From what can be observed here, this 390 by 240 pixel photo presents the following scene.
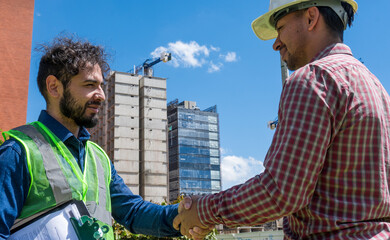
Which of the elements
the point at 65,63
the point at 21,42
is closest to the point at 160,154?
the point at 21,42

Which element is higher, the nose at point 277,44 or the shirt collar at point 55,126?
the nose at point 277,44

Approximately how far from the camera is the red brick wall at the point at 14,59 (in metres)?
17.3

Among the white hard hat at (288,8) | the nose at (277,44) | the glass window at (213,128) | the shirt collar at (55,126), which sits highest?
the glass window at (213,128)

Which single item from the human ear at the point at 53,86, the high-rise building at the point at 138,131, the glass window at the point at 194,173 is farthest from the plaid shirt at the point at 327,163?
the glass window at the point at 194,173

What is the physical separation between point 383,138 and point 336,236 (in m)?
0.46

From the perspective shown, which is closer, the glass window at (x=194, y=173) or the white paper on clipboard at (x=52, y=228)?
the white paper on clipboard at (x=52, y=228)

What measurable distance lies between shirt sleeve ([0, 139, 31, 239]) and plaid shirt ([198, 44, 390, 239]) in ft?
3.63

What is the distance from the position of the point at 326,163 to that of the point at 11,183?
1.48 meters

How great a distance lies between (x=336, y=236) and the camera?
166 cm

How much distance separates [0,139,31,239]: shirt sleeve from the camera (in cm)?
203

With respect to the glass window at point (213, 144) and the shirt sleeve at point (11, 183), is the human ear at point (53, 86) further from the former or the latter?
the glass window at point (213, 144)

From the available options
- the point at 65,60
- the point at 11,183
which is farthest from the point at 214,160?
the point at 11,183

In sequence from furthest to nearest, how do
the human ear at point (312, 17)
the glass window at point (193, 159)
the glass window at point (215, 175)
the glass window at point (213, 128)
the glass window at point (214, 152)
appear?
the glass window at point (213, 128) < the glass window at point (214, 152) < the glass window at point (215, 175) < the glass window at point (193, 159) < the human ear at point (312, 17)

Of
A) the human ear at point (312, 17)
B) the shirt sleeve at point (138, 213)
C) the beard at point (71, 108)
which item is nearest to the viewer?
the human ear at point (312, 17)
